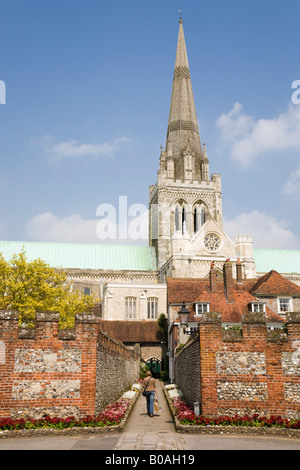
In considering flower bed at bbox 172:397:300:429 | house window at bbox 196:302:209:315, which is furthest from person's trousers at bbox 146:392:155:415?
house window at bbox 196:302:209:315

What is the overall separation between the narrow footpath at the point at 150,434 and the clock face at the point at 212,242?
145 ft

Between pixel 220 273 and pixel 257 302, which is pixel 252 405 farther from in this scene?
pixel 220 273

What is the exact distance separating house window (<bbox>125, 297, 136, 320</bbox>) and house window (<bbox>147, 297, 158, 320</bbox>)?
1.91 m

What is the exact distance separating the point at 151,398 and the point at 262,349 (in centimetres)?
515

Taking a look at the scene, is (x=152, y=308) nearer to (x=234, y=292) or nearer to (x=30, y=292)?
(x=30, y=292)

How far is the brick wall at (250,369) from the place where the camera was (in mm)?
13328

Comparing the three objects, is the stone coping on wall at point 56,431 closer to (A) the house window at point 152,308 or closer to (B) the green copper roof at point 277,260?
(A) the house window at point 152,308

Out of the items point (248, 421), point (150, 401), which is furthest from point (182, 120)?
point (248, 421)

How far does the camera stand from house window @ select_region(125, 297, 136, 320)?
56906mm

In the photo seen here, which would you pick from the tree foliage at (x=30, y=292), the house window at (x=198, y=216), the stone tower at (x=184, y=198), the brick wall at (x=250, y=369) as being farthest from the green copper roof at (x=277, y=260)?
the brick wall at (x=250, y=369)

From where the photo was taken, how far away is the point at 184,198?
7362cm

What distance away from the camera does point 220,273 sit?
184 feet

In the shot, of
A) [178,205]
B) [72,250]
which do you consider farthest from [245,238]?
[72,250]

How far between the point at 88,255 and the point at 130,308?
18.5 m
